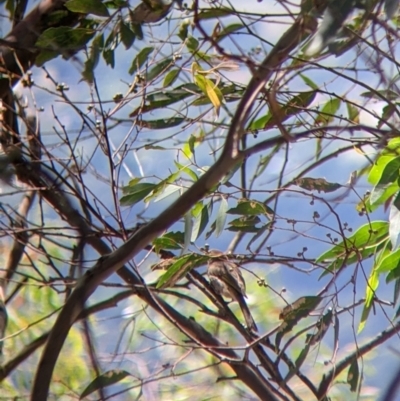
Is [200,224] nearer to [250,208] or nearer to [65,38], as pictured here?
[250,208]

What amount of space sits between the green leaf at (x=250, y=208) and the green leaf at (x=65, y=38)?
1.33ft

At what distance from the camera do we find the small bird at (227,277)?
129 cm

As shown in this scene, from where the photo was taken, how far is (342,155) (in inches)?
58.1

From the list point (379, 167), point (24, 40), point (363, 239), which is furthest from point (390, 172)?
point (24, 40)

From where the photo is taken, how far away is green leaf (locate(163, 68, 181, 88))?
134 centimetres

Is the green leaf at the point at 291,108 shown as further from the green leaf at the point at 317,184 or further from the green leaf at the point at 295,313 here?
the green leaf at the point at 295,313

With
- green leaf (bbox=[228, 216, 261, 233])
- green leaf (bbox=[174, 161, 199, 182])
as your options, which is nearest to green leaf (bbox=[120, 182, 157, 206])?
green leaf (bbox=[174, 161, 199, 182])

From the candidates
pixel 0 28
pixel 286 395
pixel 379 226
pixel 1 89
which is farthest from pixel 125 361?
pixel 0 28

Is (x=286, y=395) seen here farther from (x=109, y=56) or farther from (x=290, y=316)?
(x=109, y=56)

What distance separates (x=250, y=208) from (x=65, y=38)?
448mm

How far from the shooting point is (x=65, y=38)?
129 centimetres

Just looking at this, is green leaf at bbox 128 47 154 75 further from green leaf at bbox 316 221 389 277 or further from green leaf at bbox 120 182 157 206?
green leaf at bbox 316 221 389 277

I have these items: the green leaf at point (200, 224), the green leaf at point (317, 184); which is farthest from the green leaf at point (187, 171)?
the green leaf at point (317, 184)

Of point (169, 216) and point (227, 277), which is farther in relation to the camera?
point (227, 277)
